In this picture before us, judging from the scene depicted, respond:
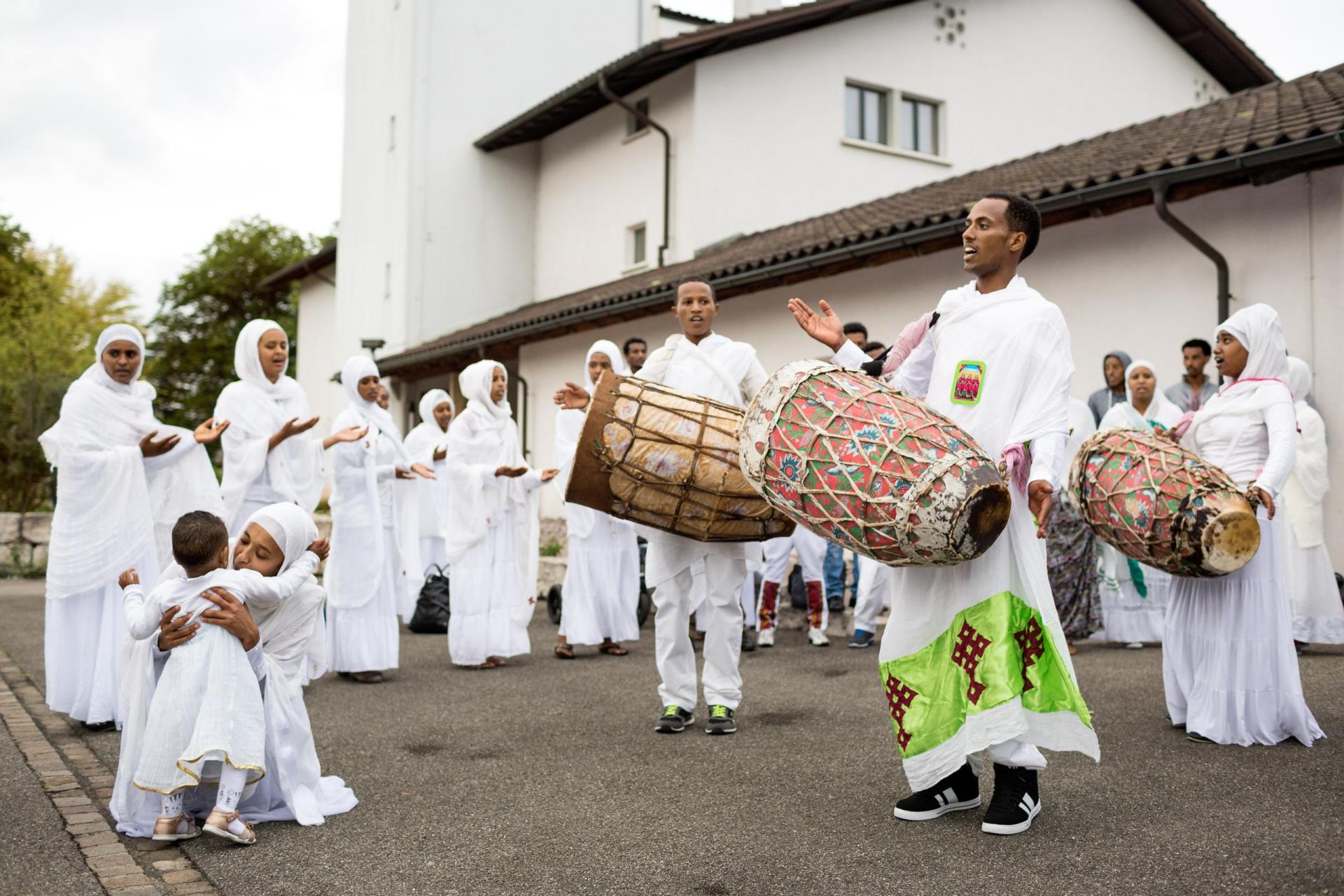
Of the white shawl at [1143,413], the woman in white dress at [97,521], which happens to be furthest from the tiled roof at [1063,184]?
the woman in white dress at [97,521]

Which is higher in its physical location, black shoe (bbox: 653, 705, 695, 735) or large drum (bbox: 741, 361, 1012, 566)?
large drum (bbox: 741, 361, 1012, 566)

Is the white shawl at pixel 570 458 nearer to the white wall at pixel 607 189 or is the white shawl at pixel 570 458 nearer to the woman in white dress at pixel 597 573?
the woman in white dress at pixel 597 573

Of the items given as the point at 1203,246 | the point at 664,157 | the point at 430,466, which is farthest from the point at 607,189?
the point at 1203,246

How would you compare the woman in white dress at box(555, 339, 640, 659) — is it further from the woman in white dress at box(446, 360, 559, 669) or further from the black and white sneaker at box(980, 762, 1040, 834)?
the black and white sneaker at box(980, 762, 1040, 834)

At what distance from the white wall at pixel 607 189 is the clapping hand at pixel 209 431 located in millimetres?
12869

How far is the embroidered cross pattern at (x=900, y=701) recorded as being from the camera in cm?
421

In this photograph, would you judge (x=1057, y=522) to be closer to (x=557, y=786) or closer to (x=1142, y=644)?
(x=1142, y=644)

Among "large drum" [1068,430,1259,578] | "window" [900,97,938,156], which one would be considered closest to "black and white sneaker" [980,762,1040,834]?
"large drum" [1068,430,1259,578]

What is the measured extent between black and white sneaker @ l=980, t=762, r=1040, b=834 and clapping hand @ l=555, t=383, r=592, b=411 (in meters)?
2.75

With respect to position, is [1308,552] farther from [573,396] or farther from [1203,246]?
[573,396]

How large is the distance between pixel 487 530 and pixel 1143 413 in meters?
4.83

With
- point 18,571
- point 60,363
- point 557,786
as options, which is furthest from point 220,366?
point 557,786

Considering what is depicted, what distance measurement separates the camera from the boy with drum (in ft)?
19.5

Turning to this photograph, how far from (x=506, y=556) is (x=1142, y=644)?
4.84 m
